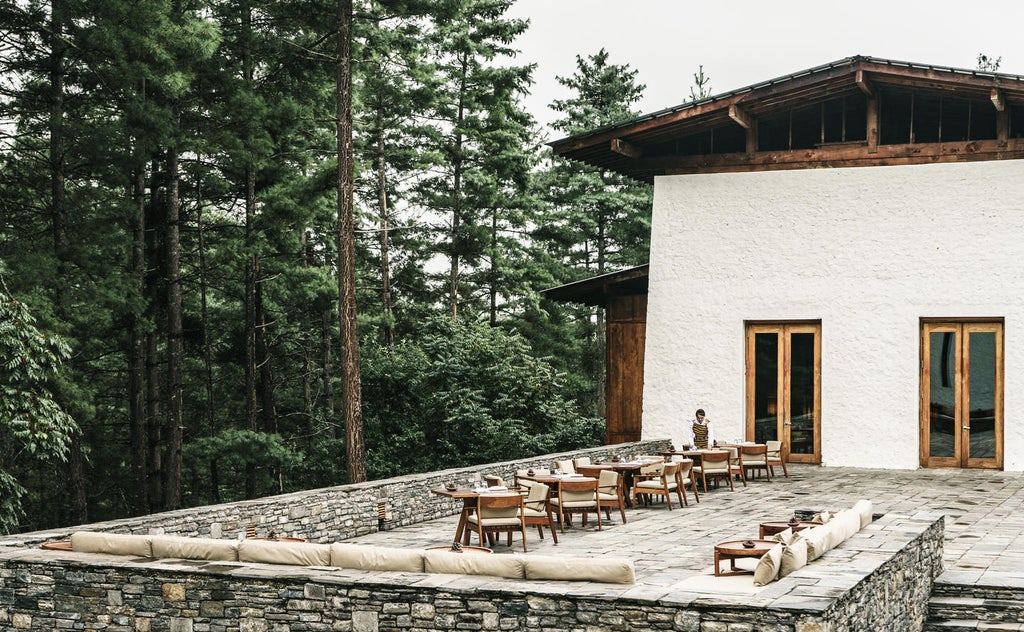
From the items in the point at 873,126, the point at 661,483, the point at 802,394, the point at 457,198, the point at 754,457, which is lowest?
the point at 661,483

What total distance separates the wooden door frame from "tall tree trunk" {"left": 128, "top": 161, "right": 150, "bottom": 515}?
442 inches

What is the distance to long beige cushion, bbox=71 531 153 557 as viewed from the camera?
25.6 ft

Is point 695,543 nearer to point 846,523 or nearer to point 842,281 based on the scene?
point 846,523

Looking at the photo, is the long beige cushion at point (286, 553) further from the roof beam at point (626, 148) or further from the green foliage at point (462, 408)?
the green foliage at point (462, 408)

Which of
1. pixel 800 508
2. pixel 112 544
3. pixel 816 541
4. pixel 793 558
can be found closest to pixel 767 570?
pixel 793 558

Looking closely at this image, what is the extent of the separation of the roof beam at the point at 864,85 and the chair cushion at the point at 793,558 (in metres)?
11.5

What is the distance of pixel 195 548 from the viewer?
7.62 m

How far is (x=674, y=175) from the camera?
18828mm

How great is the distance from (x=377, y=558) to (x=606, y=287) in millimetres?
13355

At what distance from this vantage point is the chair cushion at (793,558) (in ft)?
21.6

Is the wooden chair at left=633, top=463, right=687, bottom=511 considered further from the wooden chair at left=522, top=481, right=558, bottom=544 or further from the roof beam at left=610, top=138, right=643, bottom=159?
the roof beam at left=610, top=138, right=643, bottom=159

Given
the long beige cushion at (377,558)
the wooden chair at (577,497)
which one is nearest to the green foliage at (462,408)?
the wooden chair at (577,497)

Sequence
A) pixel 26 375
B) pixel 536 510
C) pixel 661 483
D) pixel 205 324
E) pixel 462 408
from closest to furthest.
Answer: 1. pixel 536 510
2. pixel 26 375
3. pixel 661 483
4. pixel 462 408
5. pixel 205 324

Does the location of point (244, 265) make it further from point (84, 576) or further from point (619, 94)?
point (619, 94)
